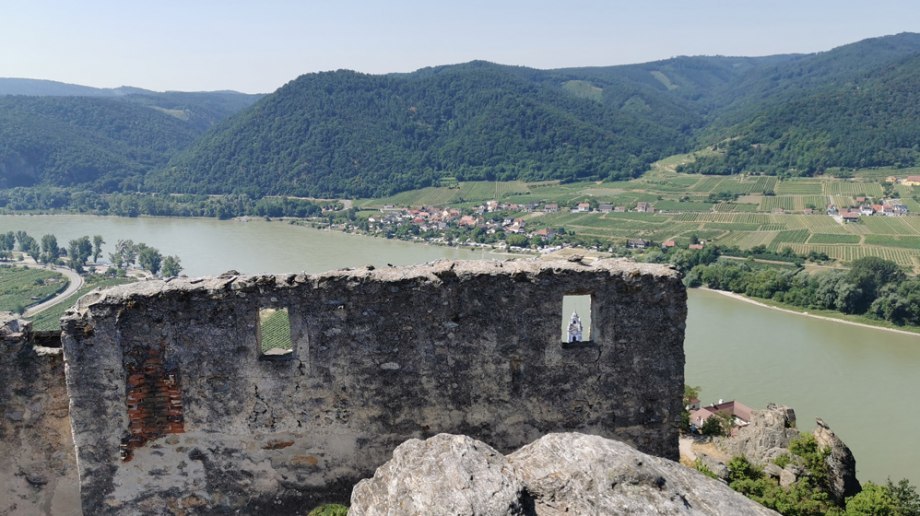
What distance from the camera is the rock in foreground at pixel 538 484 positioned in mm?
3771

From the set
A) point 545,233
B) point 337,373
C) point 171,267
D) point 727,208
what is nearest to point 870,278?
point 545,233

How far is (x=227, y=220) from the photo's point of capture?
3292 inches

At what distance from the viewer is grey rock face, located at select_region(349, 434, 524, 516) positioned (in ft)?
12.1

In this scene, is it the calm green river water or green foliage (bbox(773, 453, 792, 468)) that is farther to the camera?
the calm green river water

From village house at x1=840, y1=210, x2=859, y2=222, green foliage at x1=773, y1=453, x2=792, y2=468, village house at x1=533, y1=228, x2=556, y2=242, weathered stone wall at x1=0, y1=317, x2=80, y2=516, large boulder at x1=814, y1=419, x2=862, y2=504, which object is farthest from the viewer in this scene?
village house at x1=840, y1=210, x2=859, y2=222

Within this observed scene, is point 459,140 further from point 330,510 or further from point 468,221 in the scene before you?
point 330,510

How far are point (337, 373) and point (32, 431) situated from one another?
2.90 m

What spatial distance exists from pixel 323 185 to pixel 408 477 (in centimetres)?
9981

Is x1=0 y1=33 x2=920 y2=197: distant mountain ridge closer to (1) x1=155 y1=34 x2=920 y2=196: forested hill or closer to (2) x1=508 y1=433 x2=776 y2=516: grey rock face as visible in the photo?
(1) x1=155 y1=34 x2=920 y2=196: forested hill

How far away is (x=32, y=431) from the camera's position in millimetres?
5898

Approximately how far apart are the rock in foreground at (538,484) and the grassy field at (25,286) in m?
48.5

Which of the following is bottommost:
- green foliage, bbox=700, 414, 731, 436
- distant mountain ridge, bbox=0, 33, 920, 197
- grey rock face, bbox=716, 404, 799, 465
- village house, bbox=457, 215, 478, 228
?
village house, bbox=457, 215, 478, 228

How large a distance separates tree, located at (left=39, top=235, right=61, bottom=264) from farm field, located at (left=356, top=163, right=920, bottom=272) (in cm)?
3685

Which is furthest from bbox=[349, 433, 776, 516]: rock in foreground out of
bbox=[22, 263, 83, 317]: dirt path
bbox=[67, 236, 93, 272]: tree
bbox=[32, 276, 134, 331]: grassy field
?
bbox=[67, 236, 93, 272]: tree
